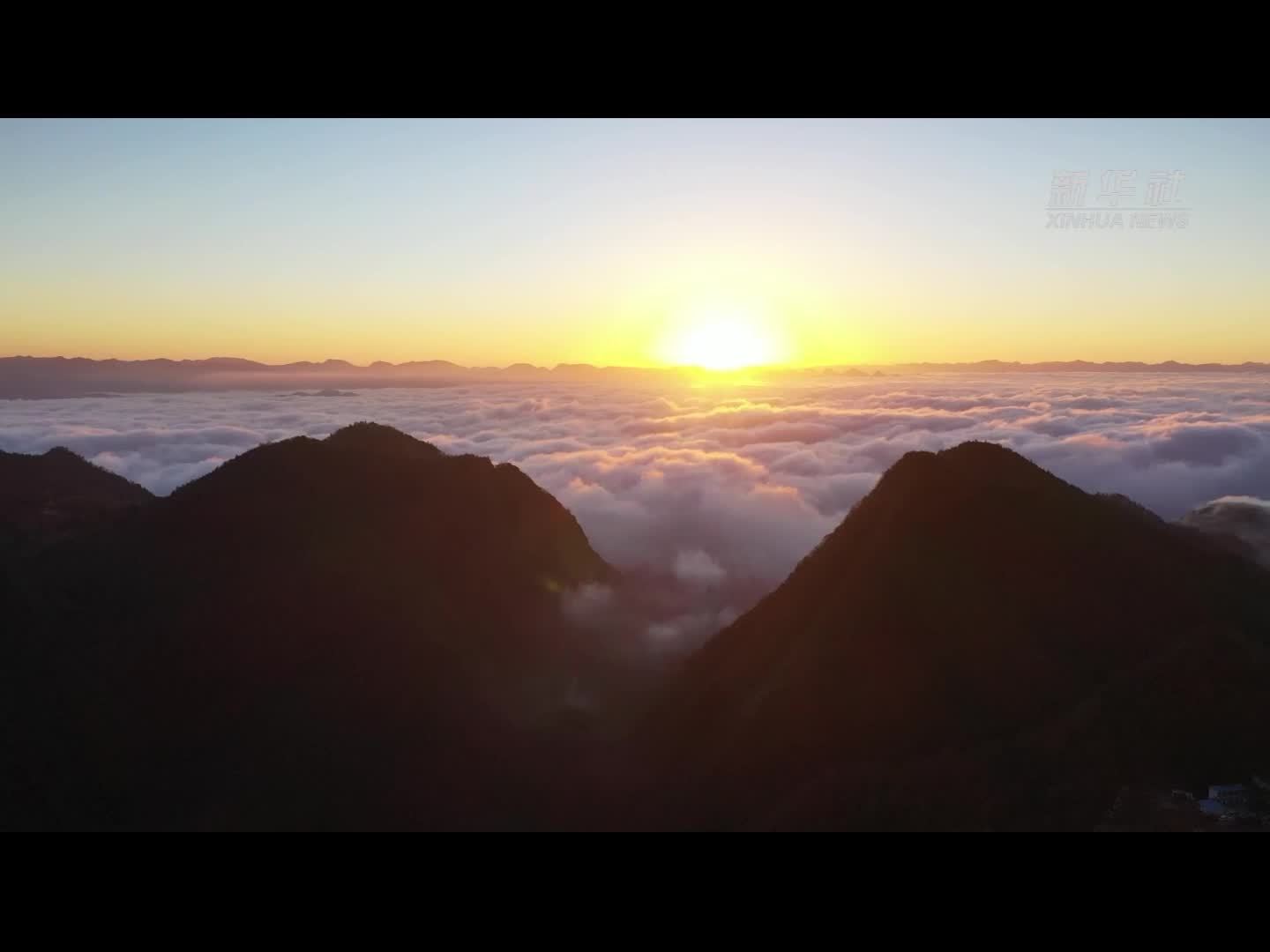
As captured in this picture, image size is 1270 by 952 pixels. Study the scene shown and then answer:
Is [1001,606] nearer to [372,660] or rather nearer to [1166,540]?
[1166,540]

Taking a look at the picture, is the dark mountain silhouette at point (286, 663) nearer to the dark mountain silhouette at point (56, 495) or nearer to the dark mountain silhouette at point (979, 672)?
the dark mountain silhouette at point (56, 495)

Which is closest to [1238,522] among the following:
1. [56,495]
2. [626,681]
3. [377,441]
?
[626,681]

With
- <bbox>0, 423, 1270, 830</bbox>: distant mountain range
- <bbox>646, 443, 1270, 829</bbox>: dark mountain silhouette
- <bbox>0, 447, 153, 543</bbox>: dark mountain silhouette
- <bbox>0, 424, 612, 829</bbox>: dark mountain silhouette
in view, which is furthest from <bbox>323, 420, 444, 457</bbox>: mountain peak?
<bbox>646, 443, 1270, 829</bbox>: dark mountain silhouette

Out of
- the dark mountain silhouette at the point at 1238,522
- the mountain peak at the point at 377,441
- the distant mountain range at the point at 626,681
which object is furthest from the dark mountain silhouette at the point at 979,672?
the mountain peak at the point at 377,441

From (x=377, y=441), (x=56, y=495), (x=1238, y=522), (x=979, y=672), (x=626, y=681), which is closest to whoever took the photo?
(x=979, y=672)

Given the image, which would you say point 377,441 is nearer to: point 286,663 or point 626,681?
point 286,663
